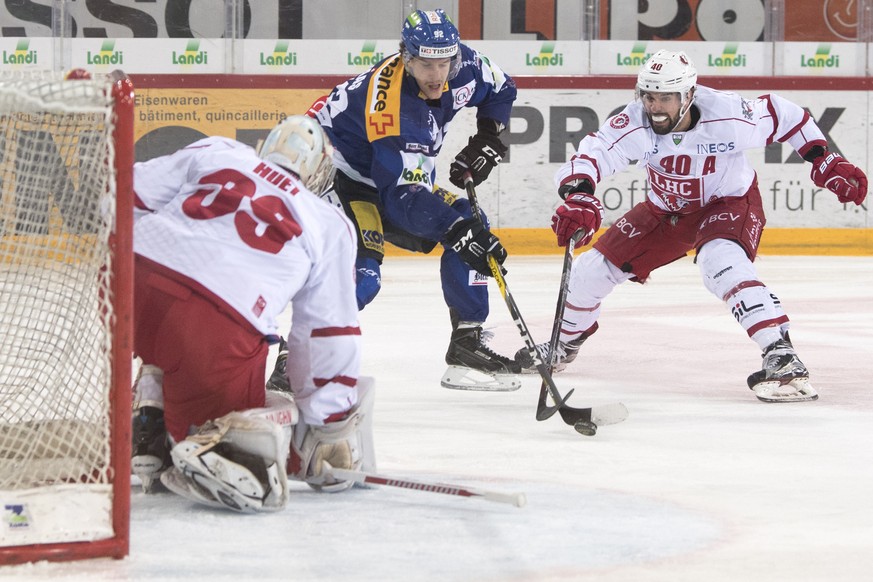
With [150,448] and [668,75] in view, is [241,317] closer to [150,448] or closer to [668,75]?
[150,448]

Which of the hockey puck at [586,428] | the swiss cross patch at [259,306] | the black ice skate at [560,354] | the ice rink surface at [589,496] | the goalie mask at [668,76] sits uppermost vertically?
the goalie mask at [668,76]

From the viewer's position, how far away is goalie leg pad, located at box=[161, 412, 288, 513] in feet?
7.09

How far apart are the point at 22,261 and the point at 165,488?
18.8 inches

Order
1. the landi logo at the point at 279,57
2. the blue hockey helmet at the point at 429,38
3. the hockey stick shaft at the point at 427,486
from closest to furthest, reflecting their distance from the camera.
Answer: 1. the hockey stick shaft at the point at 427,486
2. the blue hockey helmet at the point at 429,38
3. the landi logo at the point at 279,57

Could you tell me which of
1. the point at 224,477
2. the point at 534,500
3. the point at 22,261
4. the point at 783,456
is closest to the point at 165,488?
the point at 224,477

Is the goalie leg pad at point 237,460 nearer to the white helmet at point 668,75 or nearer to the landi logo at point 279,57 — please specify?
the white helmet at point 668,75

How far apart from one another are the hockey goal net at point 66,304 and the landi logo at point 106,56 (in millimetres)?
6274

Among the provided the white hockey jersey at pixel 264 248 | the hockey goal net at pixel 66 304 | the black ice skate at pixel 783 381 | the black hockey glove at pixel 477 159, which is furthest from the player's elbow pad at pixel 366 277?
the white hockey jersey at pixel 264 248

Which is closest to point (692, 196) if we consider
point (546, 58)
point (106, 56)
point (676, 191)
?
point (676, 191)

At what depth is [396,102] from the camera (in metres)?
3.67

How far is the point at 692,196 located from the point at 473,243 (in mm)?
799

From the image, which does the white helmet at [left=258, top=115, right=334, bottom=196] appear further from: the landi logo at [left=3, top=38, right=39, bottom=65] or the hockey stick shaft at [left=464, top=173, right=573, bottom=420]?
the landi logo at [left=3, top=38, right=39, bottom=65]

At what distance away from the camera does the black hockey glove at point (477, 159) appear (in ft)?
13.3

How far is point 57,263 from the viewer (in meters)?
2.24
